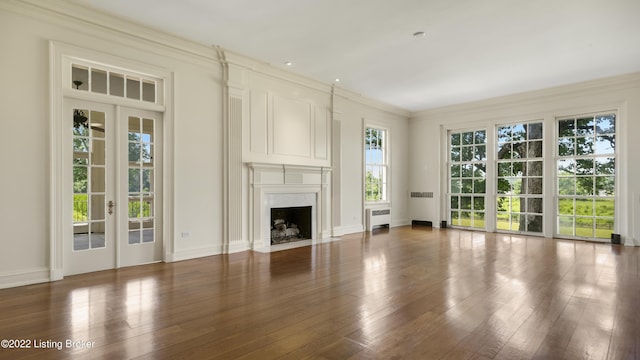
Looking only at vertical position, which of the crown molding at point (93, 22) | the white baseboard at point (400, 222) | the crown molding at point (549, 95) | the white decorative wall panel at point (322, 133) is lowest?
the white baseboard at point (400, 222)

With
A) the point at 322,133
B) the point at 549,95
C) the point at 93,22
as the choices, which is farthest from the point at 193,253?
the point at 549,95

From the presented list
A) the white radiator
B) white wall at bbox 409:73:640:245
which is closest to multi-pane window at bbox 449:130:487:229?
white wall at bbox 409:73:640:245

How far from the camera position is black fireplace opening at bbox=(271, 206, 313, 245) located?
22.2ft

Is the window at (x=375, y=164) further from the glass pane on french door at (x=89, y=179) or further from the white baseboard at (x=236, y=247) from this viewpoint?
the glass pane on french door at (x=89, y=179)

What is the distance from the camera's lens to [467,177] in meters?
8.91

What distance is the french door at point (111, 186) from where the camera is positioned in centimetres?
431

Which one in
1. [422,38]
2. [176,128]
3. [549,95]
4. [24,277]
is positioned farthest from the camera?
[549,95]

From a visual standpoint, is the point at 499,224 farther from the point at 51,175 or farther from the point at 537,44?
the point at 51,175

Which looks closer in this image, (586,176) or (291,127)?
(291,127)

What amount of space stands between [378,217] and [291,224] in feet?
8.36

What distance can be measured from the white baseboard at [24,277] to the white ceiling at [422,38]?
319 centimetres

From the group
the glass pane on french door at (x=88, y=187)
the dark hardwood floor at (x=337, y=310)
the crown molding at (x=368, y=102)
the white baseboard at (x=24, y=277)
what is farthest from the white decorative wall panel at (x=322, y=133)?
the white baseboard at (x=24, y=277)

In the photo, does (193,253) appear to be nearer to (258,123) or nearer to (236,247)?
(236,247)

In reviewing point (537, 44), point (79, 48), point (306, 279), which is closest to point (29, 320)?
point (306, 279)
